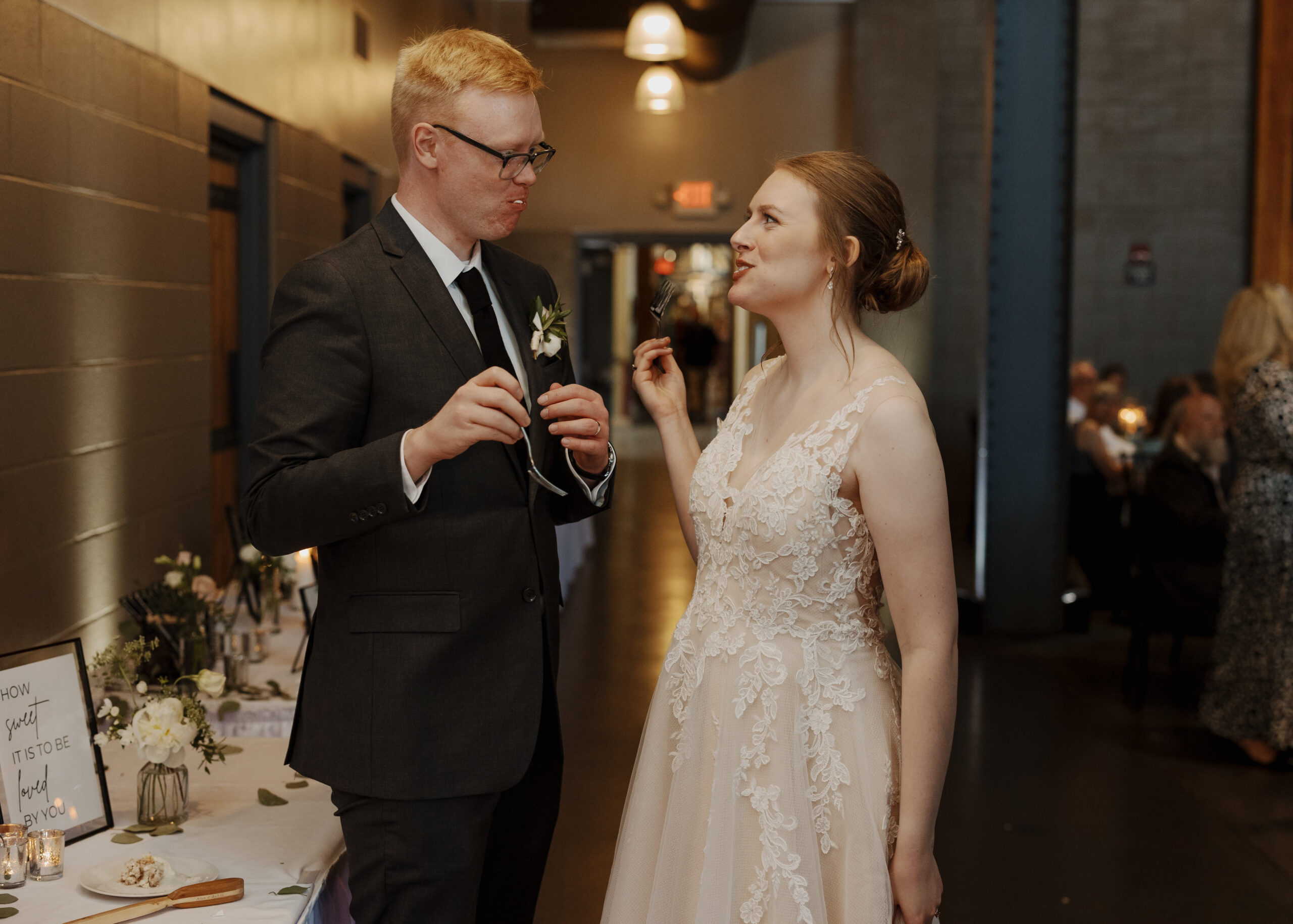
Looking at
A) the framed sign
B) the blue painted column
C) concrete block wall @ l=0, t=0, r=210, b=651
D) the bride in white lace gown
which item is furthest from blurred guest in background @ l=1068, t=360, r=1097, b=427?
the framed sign

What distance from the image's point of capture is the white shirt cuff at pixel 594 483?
186 centimetres

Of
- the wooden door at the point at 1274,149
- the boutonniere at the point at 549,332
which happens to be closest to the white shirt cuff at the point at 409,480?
the boutonniere at the point at 549,332

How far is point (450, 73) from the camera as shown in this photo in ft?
5.51

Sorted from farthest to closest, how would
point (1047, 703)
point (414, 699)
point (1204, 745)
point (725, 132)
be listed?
point (725, 132) → point (1047, 703) → point (1204, 745) → point (414, 699)

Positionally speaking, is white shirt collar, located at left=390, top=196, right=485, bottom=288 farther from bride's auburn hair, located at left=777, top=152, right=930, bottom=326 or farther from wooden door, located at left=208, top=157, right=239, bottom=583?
wooden door, located at left=208, top=157, right=239, bottom=583

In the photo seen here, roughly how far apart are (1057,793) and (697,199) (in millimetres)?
8201

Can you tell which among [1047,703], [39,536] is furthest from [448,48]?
[1047,703]

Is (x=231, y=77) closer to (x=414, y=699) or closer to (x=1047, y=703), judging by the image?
(x=414, y=699)

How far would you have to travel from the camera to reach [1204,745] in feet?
16.1

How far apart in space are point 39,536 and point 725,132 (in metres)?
9.50

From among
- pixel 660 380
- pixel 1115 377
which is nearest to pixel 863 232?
pixel 660 380

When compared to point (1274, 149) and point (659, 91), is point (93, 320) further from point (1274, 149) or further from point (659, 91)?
point (1274, 149)

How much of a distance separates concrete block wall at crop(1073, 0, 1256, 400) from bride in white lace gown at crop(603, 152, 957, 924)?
10553 mm

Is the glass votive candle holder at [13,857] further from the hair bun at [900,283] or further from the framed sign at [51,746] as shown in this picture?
the hair bun at [900,283]
